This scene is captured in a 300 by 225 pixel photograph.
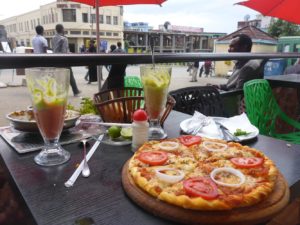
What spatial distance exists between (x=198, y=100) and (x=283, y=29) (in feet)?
56.1

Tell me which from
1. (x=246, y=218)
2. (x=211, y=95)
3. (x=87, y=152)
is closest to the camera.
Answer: (x=246, y=218)

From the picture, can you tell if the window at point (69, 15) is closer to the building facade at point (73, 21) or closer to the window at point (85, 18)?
the building facade at point (73, 21)

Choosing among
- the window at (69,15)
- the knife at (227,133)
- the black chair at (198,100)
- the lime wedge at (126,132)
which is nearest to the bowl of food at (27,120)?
the lime wedge at (126,132)

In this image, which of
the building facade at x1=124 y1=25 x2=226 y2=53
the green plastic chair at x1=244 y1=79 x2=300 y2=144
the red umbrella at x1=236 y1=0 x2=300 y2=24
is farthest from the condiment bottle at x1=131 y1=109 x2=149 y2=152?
the building facade at x1=124 y1=25 x2=226 y2=53

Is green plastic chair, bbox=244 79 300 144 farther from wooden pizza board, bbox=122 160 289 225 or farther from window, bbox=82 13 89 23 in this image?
window, bbox=82 13 89 23

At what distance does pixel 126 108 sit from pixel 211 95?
37.8 inches

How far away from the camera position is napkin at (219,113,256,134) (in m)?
1.25

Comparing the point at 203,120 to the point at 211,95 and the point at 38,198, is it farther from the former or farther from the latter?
the point at 38,198

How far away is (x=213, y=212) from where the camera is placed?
25.1 inches

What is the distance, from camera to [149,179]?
2.48ft

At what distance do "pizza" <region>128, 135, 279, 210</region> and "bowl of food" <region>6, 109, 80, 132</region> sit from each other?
1.19ft

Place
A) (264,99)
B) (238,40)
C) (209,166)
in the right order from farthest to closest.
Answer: (238,40), (264,99), (209,166)

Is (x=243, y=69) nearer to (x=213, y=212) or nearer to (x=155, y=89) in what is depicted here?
(x=155, y=89)

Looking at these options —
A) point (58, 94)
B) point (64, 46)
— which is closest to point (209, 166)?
point (58, 94)
